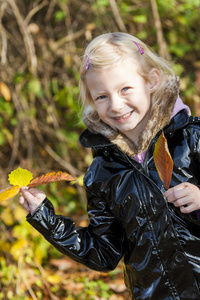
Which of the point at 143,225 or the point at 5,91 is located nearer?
the point at 143,225

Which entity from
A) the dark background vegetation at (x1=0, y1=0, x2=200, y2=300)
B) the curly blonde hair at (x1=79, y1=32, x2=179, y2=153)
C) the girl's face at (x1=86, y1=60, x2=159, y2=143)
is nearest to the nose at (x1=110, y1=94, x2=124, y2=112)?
the girl's face at (x1=86, y1=60, x2=159, y2=143)

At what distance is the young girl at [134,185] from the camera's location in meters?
1.48

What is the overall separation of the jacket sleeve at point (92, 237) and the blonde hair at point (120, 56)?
55cm

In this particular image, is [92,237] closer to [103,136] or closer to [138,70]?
[103,136]

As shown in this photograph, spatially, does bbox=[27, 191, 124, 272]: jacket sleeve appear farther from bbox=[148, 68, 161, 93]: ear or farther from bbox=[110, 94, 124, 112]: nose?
bbox=[148, 68, 161, 93]: ear

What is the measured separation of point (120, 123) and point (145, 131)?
0.11m

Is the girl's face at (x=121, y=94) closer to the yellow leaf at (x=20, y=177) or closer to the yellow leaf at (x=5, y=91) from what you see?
the yellow leaf at (x=20, y=177)

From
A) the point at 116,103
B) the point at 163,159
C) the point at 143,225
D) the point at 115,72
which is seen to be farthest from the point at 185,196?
the point at 115,72

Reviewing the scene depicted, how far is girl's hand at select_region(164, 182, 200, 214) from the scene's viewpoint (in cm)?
125

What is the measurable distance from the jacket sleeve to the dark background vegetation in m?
1.55

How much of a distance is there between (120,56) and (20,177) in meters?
0.65

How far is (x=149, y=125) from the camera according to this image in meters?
1.55

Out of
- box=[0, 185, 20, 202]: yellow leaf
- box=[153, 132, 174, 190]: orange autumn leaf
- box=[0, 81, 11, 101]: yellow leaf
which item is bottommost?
box=[153, 132, 174, 190]: orange autumn leaf

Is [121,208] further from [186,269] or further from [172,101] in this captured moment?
[172,101]
